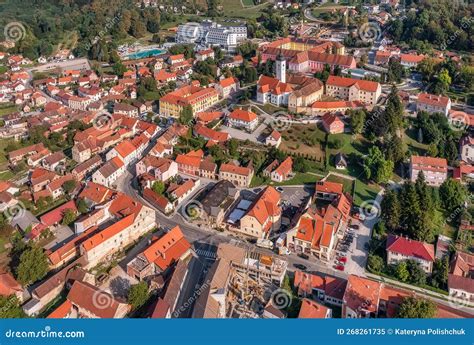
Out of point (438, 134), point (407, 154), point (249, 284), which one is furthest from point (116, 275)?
point (438, 134)

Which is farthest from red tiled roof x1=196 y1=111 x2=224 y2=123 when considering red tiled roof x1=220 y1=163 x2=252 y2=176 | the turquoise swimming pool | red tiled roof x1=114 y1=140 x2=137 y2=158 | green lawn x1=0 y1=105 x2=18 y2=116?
the turquoise swimming pool

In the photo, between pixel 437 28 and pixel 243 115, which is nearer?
pixel 243 115

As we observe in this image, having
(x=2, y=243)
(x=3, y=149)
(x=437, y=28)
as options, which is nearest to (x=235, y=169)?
(x=2, y=243)

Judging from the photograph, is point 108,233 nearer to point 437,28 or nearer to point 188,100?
point 188,100

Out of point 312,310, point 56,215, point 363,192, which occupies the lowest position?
point 363,192

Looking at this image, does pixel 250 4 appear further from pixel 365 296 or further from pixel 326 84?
pixel 365 296
